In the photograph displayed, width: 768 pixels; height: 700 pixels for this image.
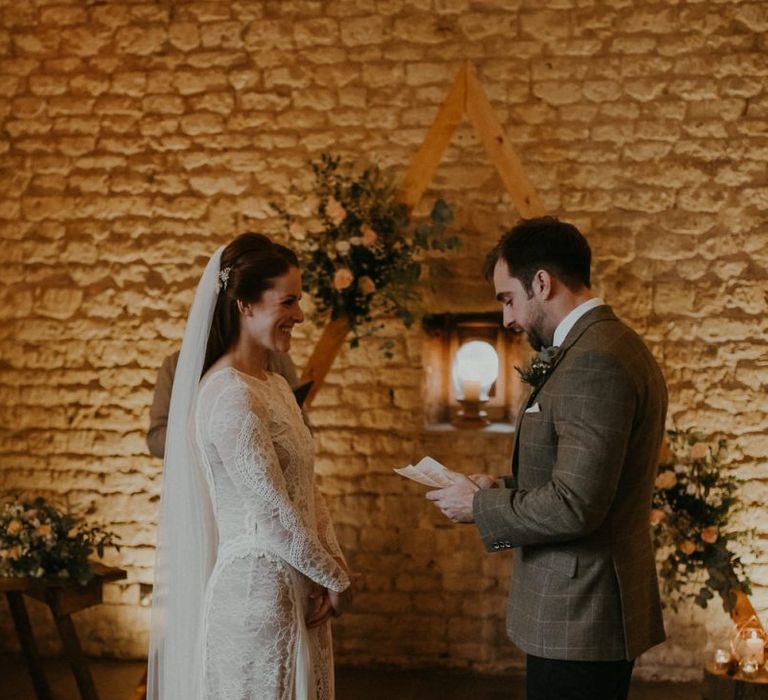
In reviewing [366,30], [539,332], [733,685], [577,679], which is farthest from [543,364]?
[366,30]

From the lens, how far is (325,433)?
4875 millimetres

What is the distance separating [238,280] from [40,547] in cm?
216

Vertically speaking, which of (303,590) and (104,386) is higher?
(104,386)

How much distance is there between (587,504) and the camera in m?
1.98

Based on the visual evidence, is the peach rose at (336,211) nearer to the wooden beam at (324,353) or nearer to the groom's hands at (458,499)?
the wooden beam at (324,353)

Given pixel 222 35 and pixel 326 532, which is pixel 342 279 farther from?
pixel 222 35

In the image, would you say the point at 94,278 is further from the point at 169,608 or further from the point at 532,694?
the point at 532,694

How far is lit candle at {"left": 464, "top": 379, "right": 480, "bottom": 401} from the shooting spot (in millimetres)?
4840

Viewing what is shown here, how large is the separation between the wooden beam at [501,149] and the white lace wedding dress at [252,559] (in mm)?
2138

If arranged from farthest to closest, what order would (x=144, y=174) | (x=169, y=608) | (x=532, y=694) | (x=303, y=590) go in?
(x=144, y=174) → (x=169, y=608) → (x=303, y=590) → (x=532, y=694)

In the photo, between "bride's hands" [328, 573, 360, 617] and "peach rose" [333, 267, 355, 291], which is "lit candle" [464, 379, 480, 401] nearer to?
"peach rose" [333, 267, 355, 291]

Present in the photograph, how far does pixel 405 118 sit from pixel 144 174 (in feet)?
5.02

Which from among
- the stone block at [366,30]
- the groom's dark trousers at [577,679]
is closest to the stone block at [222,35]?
the stone block at [366,30]

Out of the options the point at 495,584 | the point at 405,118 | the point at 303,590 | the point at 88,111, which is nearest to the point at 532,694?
the point at 303,590
